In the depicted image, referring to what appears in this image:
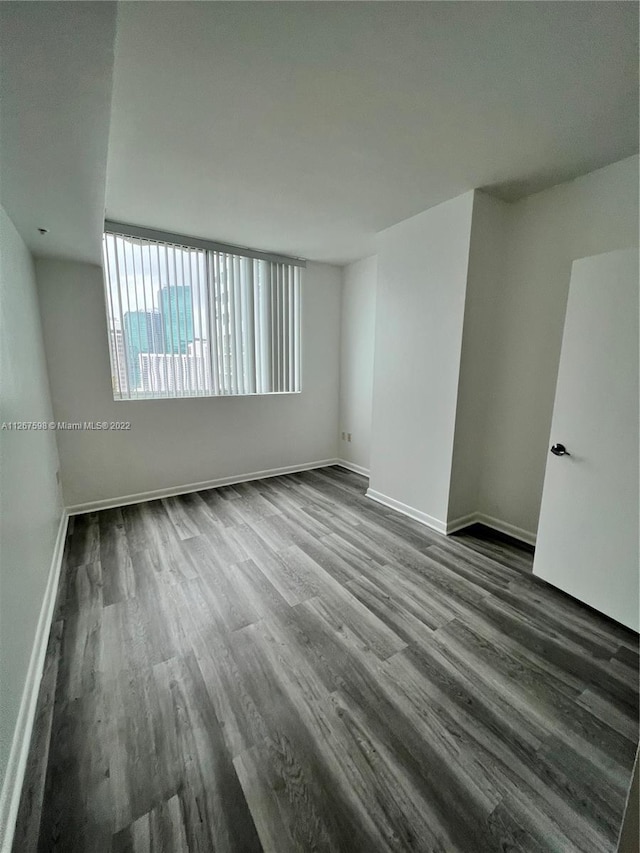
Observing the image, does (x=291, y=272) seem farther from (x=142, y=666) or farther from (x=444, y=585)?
(x=142, y=666)

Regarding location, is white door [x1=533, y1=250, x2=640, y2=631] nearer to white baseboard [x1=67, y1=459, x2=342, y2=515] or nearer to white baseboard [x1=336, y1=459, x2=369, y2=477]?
white baseboard [x1=336, y1=459, x2=369, y2=477]

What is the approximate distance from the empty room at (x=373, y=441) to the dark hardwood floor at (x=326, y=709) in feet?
0.04

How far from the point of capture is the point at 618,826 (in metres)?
1.01

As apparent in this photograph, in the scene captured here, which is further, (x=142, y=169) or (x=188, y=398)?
(x=188, y=398)

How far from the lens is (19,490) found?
4.86 feet

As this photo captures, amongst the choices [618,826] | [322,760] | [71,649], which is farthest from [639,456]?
[71,649]

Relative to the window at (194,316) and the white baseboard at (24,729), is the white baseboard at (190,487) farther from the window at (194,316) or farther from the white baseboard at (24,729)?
the white baseboard at (24,729)

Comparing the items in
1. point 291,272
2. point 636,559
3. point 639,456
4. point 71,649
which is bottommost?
point 71,649

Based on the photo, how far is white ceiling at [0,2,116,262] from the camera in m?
0.87

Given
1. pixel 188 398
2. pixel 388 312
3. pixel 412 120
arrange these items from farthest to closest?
1. pixel 188 398
2. pixel 388 312
3. pixel 412 120

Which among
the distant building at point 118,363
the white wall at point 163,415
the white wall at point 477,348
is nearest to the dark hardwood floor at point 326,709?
the white wall at point 477,348

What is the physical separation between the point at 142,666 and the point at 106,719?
24 cm

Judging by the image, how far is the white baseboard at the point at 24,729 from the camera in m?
0.96

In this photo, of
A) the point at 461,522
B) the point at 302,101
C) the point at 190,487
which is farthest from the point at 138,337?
the point at 461,522
